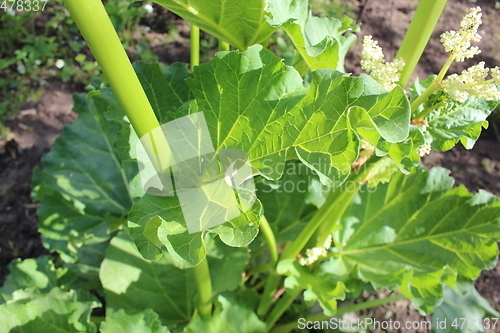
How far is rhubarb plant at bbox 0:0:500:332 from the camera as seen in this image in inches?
31.4

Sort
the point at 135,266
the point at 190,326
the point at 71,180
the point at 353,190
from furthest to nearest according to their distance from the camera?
the point at 71,180 → the point at 135,266 → the point at 190,326 → the point at 353,190

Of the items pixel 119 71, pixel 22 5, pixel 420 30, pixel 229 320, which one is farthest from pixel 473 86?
pixel 22 5

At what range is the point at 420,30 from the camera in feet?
3.01

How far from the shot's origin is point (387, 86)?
0.85 m

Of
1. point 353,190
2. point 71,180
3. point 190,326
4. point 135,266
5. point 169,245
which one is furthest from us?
point 71,180

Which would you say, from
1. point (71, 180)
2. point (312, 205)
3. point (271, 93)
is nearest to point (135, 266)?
point (71, 180)

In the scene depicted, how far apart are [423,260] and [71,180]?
1.31 m

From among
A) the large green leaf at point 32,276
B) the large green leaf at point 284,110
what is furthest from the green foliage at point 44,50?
the large green leaf at point 284,110

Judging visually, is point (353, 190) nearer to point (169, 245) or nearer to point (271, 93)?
point (271, 93)

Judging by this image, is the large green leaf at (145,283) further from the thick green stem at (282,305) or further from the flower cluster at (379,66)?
the flower cluster at (379,66)

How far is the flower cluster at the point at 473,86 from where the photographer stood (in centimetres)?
76

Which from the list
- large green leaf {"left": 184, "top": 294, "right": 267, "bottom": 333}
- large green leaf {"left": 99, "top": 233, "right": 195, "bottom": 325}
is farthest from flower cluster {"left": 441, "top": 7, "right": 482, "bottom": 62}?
large green leaf {"left": 99, "top": 233, "right": 195, "bottom": 325}

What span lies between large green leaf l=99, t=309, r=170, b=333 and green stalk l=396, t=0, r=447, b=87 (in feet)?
3.00

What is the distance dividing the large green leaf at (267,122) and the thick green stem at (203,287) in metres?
0.35
